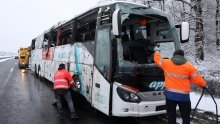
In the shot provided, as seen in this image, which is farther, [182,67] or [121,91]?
[121,91]

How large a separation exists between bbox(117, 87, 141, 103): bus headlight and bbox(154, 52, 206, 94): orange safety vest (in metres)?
0.98

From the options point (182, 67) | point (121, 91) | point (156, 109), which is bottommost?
point (156, 109)

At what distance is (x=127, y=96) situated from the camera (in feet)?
20.9

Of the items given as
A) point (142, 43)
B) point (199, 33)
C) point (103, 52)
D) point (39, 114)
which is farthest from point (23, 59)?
point (142, 43)

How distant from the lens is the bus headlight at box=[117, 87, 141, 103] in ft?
20.8

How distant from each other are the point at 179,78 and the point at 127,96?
1462 millimetres

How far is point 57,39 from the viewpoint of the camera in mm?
12734

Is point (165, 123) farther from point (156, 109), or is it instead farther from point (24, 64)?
point (24, 64)

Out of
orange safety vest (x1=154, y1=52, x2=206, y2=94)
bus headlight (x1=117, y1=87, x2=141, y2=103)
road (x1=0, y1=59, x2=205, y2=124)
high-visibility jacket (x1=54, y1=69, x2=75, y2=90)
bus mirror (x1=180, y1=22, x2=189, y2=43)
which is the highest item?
bus mirror (x1=180, y1=22, x2=189, y2=43)

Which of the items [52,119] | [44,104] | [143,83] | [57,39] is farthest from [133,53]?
[57,39]

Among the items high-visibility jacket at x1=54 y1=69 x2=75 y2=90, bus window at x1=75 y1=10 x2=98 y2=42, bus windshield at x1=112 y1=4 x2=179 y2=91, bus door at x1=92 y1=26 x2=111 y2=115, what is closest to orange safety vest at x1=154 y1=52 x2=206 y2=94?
bus windshield at x1=112 y1=4 x2=179 y2=91

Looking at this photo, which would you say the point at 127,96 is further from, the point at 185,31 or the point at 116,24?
the point at 185,31

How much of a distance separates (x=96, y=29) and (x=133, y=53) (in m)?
1.53

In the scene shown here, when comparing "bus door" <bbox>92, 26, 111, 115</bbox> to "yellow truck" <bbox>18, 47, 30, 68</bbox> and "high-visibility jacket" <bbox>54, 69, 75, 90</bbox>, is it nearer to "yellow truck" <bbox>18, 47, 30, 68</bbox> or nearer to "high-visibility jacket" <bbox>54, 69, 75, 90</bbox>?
"high-visibility jacket" <bbox>54, 69, 75, 90</bbox>
